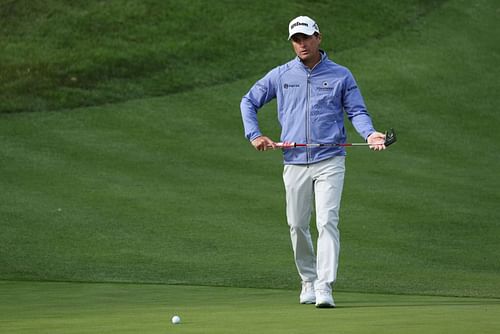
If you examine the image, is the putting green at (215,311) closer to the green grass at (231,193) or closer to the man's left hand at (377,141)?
the green grass at (231,193)

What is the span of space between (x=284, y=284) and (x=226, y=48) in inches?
665

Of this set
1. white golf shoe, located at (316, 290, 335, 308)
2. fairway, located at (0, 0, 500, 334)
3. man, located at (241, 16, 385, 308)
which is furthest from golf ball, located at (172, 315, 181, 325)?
man, located at (241, 16, 385, 308)

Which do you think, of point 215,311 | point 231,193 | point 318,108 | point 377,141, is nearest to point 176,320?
point 215,311

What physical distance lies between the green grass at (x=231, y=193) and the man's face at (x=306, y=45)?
2.37 m

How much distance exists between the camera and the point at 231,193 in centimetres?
1634

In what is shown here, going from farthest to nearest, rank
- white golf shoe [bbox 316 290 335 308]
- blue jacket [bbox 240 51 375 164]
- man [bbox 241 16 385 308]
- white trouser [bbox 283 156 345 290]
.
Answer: blue jacket [bbox 240 51 375 164]
man [bbox 241 16 385 308]
white trouser [bbox 283 156 345 290]
white golf shoe [bbox 316 290 335 308]

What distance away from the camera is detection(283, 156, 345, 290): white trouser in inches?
376

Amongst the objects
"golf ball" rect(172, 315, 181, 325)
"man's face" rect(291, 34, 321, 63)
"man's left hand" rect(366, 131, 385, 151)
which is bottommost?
"golf ball" rect(172, 315, 181, 325)

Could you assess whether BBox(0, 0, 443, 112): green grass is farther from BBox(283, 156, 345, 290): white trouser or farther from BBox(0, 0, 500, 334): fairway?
BBox(283, 156, 345, 290): white trouser

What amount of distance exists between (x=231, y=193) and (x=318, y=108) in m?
6.66

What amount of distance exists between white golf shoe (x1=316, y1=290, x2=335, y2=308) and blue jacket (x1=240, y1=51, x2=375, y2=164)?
106 centimetres

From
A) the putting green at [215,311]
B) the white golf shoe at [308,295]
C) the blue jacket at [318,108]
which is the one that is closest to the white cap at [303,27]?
the blue jacket at [318,108]

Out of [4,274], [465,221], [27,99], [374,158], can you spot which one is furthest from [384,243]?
[27,99]

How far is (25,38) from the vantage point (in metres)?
27.7
